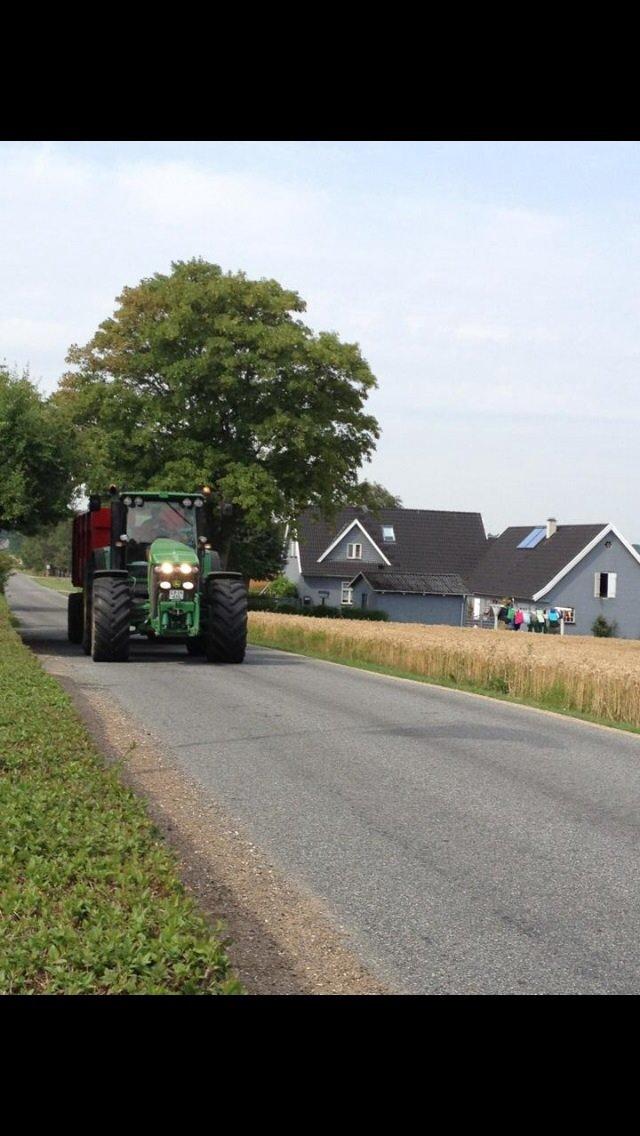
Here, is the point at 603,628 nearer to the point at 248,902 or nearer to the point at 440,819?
the point at 440,819

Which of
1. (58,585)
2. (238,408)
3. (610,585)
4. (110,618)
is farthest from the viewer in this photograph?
(58,585)

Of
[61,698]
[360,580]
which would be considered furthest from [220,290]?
[61,698]

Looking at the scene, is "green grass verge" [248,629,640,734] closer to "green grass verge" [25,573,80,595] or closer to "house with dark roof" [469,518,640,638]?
"house with dark roof" [469,518,640,638]

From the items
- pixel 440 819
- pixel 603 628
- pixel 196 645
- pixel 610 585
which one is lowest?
pixel 603 628

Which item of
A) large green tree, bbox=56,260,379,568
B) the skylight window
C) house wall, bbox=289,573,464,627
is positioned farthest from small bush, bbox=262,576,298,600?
large green tree, bbox=56,260,379,568

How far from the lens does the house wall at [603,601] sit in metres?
69.1

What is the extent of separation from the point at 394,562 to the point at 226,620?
→ 54.0m

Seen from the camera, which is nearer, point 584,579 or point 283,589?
point 584,579

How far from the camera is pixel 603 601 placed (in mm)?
69938

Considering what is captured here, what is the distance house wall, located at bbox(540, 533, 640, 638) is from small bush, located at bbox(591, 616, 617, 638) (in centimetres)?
34

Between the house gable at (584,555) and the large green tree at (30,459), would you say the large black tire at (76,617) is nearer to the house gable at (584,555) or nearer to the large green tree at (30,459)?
the large green tree at (30,459)

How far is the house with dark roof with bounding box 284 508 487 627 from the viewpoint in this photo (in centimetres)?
7494

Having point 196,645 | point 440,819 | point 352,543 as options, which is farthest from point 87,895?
point 352,543

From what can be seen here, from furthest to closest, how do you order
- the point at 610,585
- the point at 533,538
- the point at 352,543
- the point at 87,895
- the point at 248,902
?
the point at 352,543
the point at 533,538
the point at 610,585
the point at 248,902
the point at 87,895
